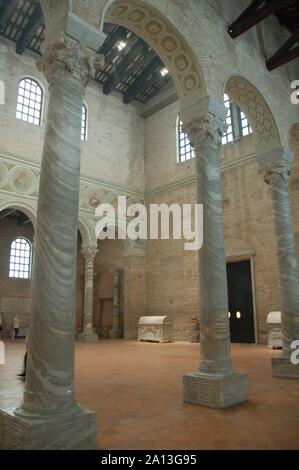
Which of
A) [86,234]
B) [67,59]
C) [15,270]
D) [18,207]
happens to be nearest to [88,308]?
[86,234]

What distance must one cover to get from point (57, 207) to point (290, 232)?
5.91 m

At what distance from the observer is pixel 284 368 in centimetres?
713

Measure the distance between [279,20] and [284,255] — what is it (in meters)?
6.76

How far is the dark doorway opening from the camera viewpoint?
14672 millimetres

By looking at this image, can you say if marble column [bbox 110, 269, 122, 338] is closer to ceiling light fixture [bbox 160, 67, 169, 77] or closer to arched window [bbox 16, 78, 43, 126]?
arched window [bbox 16, 78, 43, 126]

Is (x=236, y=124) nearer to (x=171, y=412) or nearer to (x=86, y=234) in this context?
(x=86, y=234)

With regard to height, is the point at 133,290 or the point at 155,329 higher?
the point at 133,290

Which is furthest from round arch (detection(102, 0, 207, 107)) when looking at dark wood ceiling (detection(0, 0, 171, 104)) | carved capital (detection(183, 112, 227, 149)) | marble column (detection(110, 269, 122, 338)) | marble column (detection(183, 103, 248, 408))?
marble column (detection(110, 269, 122, 338))

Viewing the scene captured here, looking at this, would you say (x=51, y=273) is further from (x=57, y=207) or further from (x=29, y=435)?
(x=29, y=435)

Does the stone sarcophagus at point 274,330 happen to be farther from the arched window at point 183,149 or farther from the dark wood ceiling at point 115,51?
the dark wood ceiling at point 115,51

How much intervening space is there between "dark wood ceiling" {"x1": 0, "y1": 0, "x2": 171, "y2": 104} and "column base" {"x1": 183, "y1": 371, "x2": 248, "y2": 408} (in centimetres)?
1496

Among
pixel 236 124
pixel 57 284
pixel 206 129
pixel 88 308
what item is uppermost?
pixel 236 124

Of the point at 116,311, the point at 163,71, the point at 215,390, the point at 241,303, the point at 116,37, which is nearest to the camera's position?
the point at 215,390
